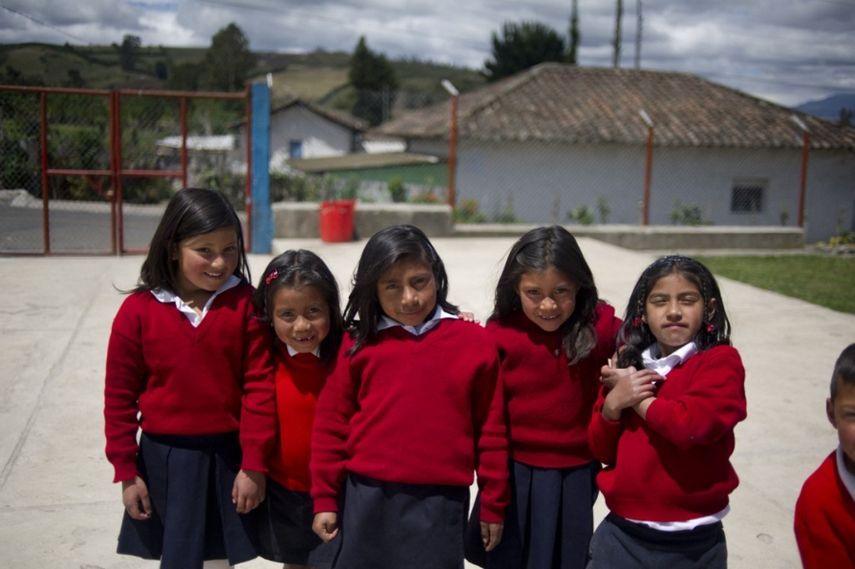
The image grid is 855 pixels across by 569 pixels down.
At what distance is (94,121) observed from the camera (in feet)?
38.1

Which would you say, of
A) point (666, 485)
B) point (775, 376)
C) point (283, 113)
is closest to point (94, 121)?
point (775, 376)

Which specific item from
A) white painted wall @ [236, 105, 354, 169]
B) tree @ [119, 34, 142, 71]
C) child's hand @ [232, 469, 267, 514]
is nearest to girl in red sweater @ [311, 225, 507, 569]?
child's hand @ [232, 469, 267, 514]

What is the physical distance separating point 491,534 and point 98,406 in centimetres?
337

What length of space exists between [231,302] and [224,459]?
1.49 feet

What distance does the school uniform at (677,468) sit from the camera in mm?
2027

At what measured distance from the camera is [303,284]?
2.36m

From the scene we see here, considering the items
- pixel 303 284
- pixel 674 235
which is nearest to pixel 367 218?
pixel 674 235

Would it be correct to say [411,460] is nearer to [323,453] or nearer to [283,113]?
[323,453]

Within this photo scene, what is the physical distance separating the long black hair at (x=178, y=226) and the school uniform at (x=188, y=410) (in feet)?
0.18

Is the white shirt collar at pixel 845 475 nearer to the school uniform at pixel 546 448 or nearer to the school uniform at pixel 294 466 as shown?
the school uniform at pixel 546 448

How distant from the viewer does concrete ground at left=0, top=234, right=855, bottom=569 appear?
343cm

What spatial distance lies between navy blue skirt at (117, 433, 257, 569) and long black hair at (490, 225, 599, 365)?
2.97ft

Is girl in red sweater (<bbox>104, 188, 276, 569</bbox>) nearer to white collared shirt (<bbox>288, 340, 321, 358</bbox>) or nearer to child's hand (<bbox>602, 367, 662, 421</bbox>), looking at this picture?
white collared shirt (<bbox>288, 340, 321, 358</bbox>)

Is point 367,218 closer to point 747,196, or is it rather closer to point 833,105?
point 833,105
